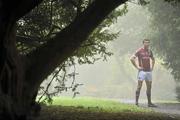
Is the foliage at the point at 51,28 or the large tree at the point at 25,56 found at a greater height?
the foliage at the point at 51,28

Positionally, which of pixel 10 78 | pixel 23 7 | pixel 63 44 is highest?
pixel 23 7

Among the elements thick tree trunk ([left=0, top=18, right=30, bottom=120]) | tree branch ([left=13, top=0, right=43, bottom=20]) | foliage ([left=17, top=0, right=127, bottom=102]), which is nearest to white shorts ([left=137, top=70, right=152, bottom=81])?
foliage ([left=17, top=0, right=127, bottom=102])

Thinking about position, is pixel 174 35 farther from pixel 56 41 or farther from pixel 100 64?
pixel 100 64

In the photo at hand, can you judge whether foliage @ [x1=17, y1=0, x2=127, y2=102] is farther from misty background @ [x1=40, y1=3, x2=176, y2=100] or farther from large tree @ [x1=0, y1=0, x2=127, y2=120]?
misty background @ [x1=40, y1=3, x2=176, y2=100]

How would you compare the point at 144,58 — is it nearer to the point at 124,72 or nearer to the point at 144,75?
the point at 144,75

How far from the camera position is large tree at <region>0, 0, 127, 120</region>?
7048 mm

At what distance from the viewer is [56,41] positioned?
8.34 m

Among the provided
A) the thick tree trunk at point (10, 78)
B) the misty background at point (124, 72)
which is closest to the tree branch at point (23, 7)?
the thick tree trunk at point (10, 78)

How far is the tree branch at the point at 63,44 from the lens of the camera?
26.8ft

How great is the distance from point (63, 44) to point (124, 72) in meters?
65.2

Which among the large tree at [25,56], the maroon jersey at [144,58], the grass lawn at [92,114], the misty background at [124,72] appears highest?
the misty background at [124,72]

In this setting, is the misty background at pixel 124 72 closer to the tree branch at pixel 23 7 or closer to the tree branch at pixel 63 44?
the tree branch at pixel 63 44

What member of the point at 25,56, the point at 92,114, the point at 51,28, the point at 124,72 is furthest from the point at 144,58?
the point at 124,72

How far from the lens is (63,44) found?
27.4 feet
